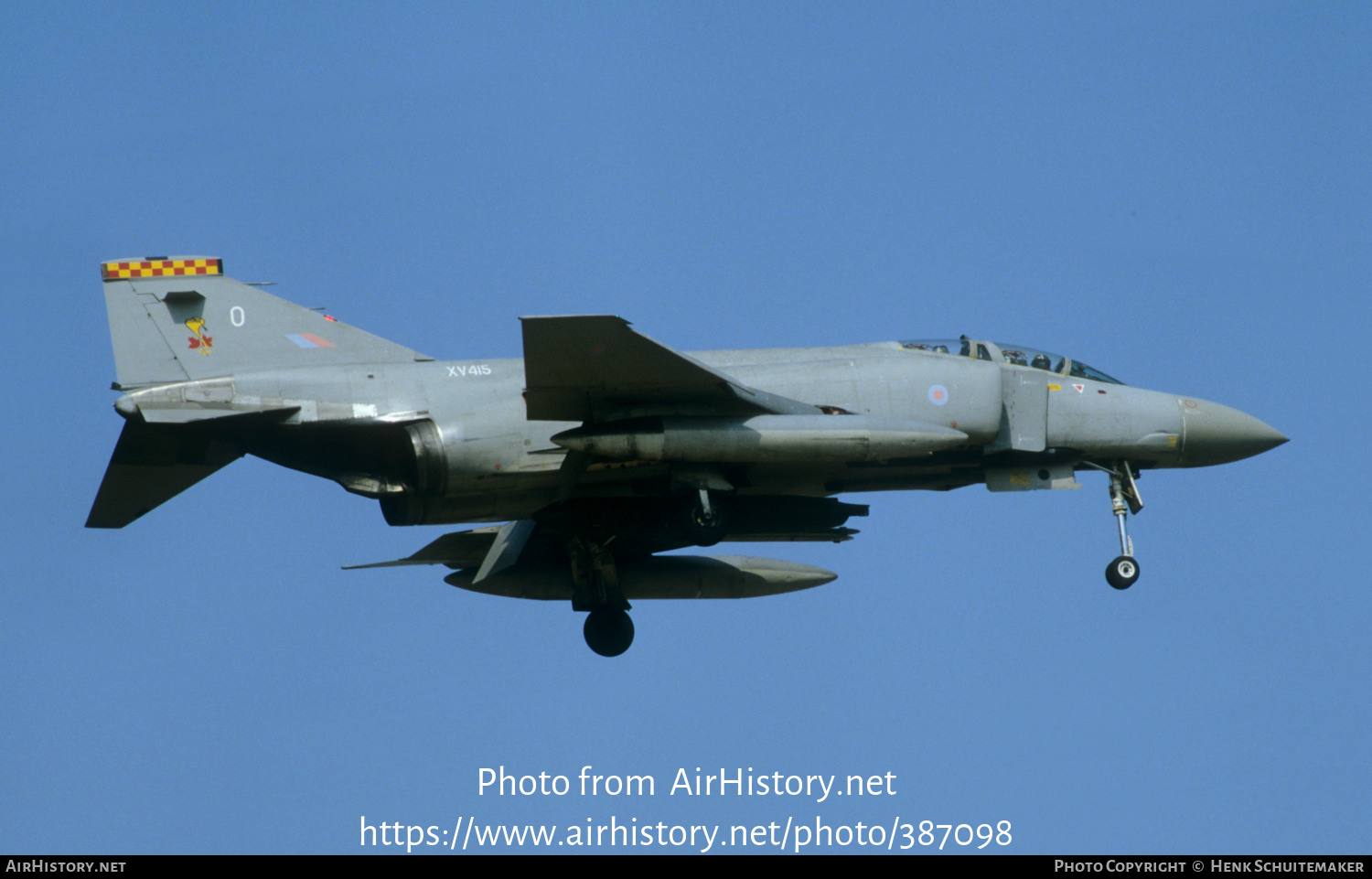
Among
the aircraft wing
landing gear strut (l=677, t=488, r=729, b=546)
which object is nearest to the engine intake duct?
the aircraft wing

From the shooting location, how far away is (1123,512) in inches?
775

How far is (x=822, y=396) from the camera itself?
1803cm

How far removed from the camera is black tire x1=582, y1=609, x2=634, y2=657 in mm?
20766

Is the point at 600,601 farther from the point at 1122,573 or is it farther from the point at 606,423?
the point at 1122,573

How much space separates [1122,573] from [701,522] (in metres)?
5.35

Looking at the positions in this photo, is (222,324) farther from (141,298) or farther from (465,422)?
(465,422)

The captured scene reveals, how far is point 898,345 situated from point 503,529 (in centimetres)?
585

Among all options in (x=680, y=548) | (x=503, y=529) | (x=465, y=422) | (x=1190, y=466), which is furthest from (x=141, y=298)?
(x=1190, y=466)

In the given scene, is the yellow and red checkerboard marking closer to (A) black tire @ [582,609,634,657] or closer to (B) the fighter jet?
(B) the fighter jet

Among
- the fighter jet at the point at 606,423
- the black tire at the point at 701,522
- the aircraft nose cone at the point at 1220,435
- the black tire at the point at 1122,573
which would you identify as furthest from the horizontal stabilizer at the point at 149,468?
the aircraft nose cone at the point at 1220,435

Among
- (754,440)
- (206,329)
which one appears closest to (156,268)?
(206,329)
